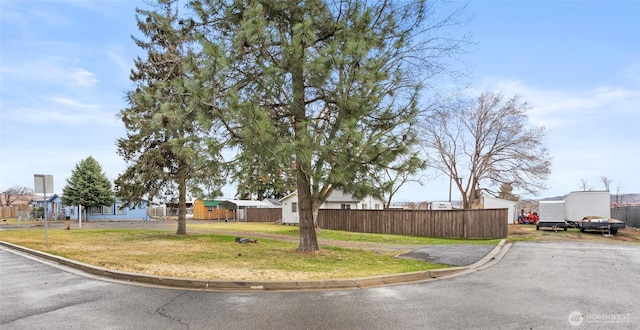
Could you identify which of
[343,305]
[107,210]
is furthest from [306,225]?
[107,210]

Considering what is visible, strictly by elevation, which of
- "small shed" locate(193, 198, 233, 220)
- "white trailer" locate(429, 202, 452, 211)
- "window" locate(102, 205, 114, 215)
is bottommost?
"small shed" locate(193, 198, 233, 220)

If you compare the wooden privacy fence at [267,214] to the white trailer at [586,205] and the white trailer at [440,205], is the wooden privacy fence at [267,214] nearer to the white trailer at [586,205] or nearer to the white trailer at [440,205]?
the white trailer at [440,205]

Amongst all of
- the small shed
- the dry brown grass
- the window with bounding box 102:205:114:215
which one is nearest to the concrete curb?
the dry brown grass

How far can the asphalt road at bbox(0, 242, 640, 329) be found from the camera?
5074mm

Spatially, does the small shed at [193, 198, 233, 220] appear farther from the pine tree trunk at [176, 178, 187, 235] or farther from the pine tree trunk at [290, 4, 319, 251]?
the pine tree trunk at [290, 4, 319, 251]

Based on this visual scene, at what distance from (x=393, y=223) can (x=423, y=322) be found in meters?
21.0

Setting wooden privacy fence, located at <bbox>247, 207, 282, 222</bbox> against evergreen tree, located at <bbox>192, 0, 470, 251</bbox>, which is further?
wooden privacy fence, located at <bbox>247, 207, 282, 222</bbox>

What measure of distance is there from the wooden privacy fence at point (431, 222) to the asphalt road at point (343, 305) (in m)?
14.8

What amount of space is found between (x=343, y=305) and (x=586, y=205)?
29458mm

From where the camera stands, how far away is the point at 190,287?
743 cm

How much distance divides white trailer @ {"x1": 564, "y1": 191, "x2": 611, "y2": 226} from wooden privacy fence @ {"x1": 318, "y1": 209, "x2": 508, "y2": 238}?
9.56m

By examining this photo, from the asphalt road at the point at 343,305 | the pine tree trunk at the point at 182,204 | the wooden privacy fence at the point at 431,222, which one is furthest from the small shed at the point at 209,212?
the asphalt road at the point at 343,305

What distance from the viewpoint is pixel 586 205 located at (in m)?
28.2

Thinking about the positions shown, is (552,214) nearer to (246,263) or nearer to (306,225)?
(306,225)
